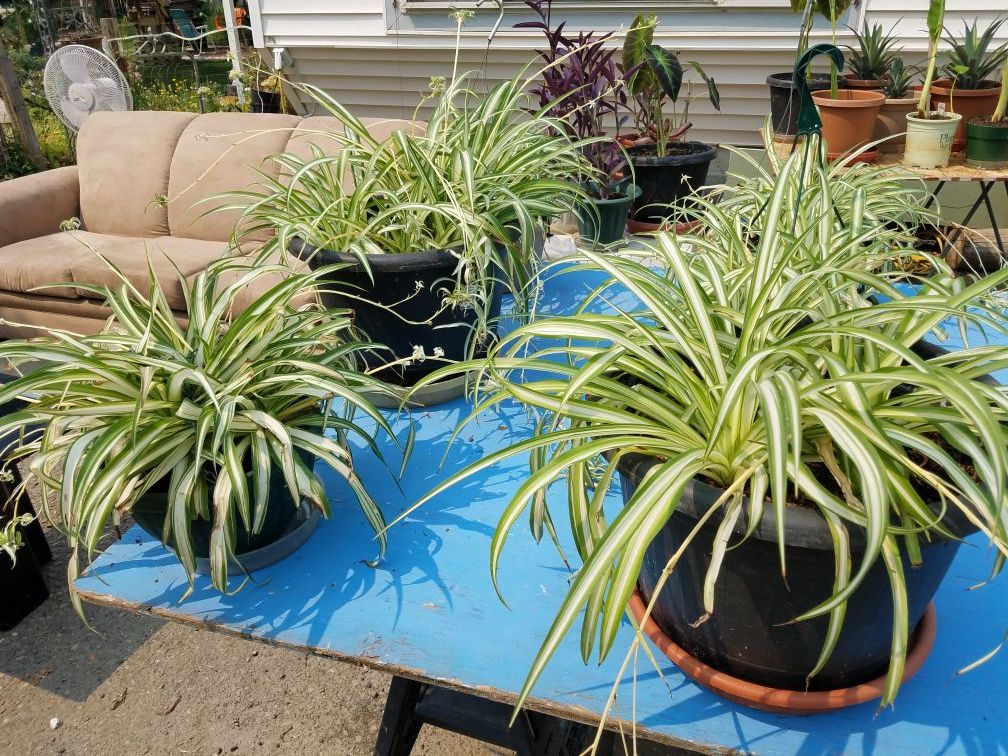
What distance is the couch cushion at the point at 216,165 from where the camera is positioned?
3176mm

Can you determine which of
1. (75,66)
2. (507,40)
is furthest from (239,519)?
(75,66)

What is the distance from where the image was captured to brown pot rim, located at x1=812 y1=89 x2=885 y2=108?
2.77 meters

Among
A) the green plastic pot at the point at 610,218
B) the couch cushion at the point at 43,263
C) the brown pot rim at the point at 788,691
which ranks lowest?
the couch cushion at the point at 43,263

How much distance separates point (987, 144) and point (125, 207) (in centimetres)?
368

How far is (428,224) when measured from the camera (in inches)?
54.0

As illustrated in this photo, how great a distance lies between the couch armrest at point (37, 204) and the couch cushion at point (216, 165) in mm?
611

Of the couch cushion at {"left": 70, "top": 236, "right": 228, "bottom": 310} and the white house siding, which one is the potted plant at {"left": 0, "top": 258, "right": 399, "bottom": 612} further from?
the white house siding

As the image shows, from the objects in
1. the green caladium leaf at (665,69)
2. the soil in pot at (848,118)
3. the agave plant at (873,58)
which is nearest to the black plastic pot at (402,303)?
the green caladium leaf at (665,69)

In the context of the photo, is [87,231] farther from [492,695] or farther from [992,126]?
[992,126]

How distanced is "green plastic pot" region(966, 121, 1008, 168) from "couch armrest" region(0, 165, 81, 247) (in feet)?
13.1

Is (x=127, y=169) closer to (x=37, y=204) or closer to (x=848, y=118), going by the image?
(x=37, y=204)

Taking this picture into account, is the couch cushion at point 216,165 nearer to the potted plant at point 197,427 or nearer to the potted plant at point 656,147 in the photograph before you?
the potted plant at point 656,147

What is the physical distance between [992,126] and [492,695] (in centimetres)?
288

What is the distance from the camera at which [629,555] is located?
0.66m
